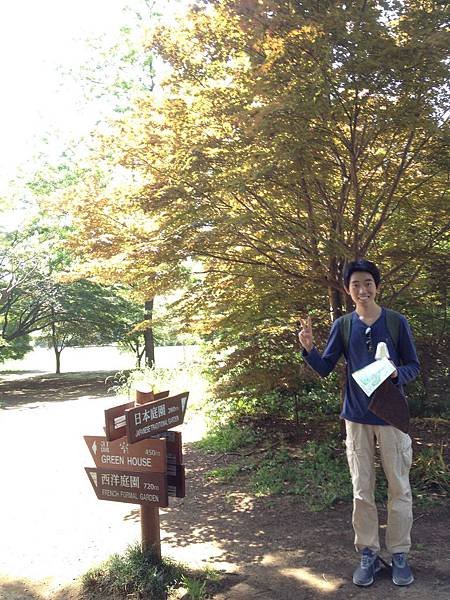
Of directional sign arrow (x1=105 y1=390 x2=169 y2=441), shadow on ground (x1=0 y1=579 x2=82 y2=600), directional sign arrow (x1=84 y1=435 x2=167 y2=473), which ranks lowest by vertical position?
shadow on ground (x1=0 y1=579 x2=82 y2=600)

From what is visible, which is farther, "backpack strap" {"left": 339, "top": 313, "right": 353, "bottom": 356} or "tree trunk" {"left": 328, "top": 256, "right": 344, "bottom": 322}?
"tree trunk" {"left": 328, "top": 256, "right": 344, "bottom": 322}

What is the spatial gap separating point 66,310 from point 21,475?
13.6m

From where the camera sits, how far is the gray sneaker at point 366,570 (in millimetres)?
2910

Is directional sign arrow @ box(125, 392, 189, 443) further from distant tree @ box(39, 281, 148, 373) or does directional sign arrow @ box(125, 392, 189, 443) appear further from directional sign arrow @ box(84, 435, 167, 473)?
distant tree @ box(39, 281, 148, 373)

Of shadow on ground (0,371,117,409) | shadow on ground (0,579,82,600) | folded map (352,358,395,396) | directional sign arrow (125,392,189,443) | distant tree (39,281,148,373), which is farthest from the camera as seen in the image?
distant tree (39,281,148,373)

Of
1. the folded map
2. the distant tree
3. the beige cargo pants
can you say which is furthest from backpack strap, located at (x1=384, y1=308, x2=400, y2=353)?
the distant tree

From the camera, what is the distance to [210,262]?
5492 millimetres

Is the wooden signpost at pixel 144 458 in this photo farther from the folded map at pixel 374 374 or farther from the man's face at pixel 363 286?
the man's face at pixel 363 286

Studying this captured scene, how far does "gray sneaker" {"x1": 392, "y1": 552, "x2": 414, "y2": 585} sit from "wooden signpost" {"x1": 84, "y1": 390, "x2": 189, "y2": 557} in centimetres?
126

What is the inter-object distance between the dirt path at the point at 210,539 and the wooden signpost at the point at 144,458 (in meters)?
0.60

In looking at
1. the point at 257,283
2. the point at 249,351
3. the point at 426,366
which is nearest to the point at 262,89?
the point at 257,283

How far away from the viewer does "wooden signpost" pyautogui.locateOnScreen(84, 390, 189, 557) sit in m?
3.05

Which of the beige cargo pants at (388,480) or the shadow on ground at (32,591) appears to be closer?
the beige cargo pants at (388,480)

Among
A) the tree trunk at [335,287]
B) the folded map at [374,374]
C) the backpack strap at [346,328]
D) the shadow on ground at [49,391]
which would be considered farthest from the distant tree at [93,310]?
the folded map at [374,374]
